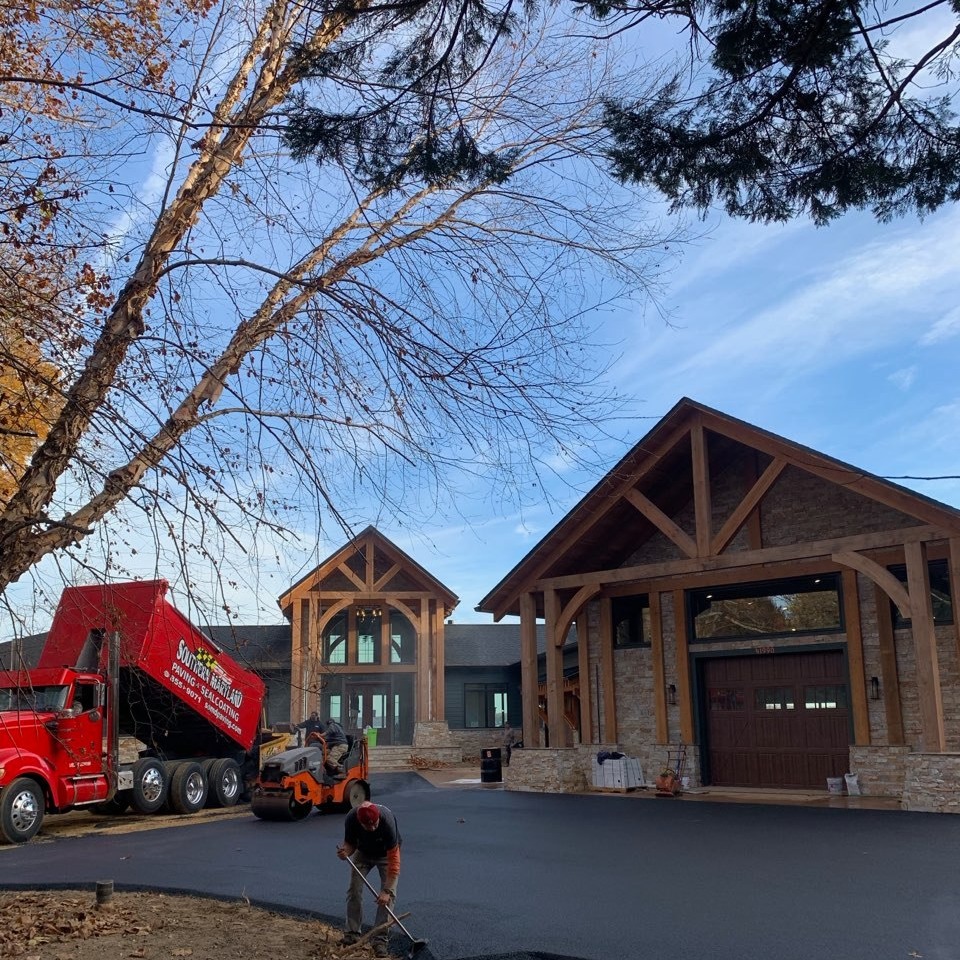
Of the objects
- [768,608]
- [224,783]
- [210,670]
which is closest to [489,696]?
[768,608]

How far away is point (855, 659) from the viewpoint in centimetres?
1800

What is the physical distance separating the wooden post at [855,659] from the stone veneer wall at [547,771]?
18.2 feet

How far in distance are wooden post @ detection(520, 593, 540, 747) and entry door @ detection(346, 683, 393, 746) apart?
14.1m

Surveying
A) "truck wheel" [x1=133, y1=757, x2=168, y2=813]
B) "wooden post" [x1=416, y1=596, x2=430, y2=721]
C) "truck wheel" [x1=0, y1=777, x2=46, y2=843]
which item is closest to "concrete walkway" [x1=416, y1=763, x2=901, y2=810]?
"truck wheel" [x1=133, y1=757, x2=168, y2=813]

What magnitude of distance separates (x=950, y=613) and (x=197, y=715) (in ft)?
43.7

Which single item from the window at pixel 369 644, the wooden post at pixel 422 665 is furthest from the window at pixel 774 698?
the window at pixel 369 644

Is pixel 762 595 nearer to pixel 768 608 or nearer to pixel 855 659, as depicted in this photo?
pixel 768 608

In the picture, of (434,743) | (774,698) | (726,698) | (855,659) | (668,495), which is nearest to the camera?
(855,659)

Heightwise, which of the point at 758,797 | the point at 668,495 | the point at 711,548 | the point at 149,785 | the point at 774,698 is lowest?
the point at 758,797

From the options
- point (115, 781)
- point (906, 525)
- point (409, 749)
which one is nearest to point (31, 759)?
point (115, 781)

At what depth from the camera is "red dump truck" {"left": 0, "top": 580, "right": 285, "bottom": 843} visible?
A: 14.0 m

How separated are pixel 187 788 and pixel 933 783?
12.1m

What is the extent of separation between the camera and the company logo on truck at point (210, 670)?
656 inches

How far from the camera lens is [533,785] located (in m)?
20.2
